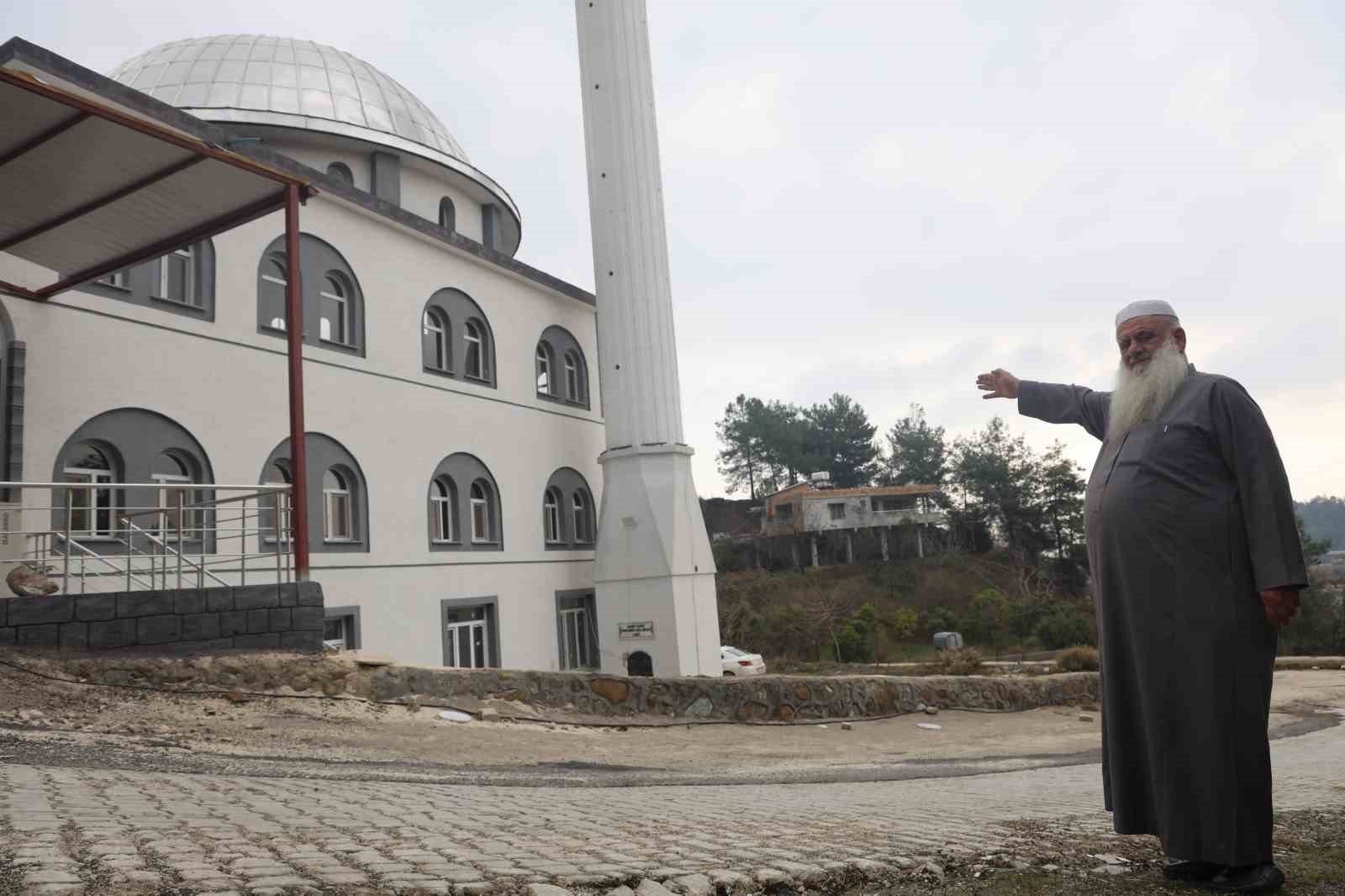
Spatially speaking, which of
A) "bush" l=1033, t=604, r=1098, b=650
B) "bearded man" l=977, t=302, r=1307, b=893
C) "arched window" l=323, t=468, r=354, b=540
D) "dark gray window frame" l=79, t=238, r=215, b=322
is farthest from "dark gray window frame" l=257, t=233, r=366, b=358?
"bush" l=1033, t=604, r=1098, b=650

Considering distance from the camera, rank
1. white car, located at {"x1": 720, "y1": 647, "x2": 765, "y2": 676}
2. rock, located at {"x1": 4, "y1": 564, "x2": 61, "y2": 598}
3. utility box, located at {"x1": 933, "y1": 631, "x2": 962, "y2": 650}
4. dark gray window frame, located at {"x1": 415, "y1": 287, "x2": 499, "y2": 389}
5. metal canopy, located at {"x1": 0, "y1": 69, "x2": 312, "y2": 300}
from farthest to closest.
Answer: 1. utility box, located at {"x1": 933, "y1": 631, "x2": 962, "y2": 650}
2. white car, located at {"x1": 720, "y1": 647, "x2": 765, "y2": 676}
3. dark gray window frame, located at {"x1": 415, "y1": 287, "x2": 499, "y2": 389}
4. rock, located at {"x1": 4, "y1": 564, "x2": 61, "y2": 598}
5. metal canopy, located at {"x1": 0, "y1": 69, "x2": 312, "y2": 300}

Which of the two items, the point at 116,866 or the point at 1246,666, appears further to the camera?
the point at 1246,666

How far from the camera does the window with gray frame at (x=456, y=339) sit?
70.2 feet

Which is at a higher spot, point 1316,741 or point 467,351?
point 467,351

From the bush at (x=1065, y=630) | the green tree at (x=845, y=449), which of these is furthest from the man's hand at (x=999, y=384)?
the green tree at (x=845, y=449)

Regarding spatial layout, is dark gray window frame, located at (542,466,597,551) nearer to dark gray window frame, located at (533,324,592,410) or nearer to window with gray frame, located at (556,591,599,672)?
window with gray frame, located at (556,591,599,672)

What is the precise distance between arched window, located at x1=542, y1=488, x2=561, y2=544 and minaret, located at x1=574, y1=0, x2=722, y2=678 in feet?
6.50

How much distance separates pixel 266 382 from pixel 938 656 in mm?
21594

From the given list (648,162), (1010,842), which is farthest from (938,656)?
(1010,842)

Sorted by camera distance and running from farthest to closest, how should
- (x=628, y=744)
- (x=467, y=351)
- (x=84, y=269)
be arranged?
1. (x=467, y=351)
2. (x=84, y=269)
3. (x=628, y=744)

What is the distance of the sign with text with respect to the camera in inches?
889

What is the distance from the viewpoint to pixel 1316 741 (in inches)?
445

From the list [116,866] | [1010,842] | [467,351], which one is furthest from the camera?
[467,351]

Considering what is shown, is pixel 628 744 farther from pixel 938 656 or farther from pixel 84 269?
pixel 938 656
